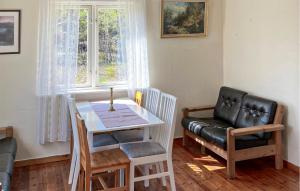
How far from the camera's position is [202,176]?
3.73 m

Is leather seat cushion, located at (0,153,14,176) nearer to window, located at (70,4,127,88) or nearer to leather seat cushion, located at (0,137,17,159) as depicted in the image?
leather seat cushion, located at (0,137,17,159)

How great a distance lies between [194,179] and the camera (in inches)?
144

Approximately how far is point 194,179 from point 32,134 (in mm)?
1939

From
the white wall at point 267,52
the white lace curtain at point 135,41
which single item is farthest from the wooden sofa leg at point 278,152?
the white lace curtain at point 135,41

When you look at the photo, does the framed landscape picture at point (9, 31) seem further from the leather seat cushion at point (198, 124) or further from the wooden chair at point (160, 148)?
the leather seat cushion at point (198, 124)

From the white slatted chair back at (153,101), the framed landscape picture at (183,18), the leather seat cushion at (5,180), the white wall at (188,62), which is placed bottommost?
the leather seat cushion at (5,180)

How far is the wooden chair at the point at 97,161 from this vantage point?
2826mm

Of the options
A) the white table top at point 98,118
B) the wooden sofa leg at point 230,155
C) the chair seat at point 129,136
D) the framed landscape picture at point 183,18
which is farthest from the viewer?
the framed landscape picture at point 183,18

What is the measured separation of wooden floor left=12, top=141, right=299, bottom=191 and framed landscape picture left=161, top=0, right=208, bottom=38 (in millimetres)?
1639

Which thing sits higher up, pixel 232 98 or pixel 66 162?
pixel 232 98

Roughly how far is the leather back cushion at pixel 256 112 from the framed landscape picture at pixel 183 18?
1170mm

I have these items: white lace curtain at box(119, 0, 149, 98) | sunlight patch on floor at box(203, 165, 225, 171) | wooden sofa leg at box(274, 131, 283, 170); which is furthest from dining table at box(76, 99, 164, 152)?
wooden sofa leg at box(274, 131, 283, 170)

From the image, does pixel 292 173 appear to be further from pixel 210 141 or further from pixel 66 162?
pixel 66 162

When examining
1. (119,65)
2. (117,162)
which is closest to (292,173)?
(117,162)
